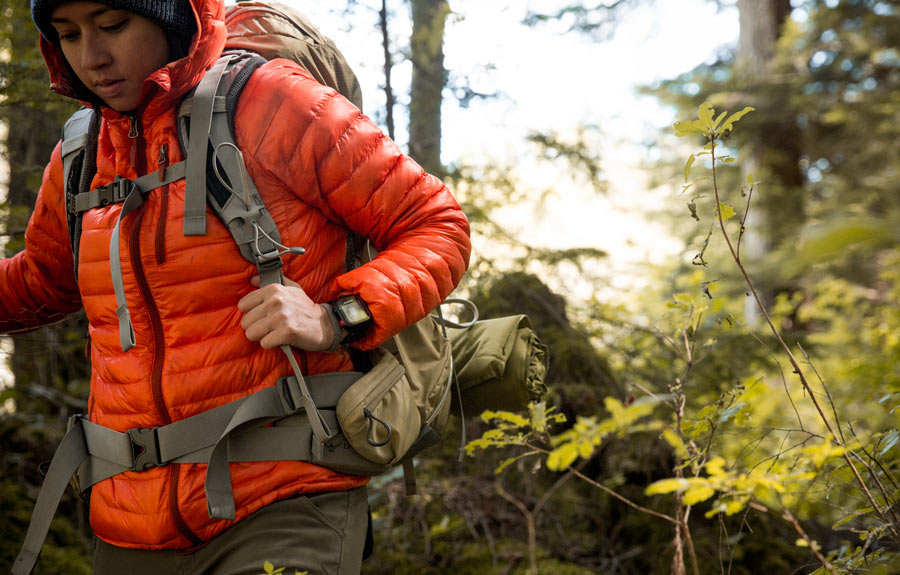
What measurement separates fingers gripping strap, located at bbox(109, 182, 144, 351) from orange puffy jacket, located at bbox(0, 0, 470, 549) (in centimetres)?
2

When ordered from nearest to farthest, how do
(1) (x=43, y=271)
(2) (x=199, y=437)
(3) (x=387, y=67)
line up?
(2) (x=199, y=437) → (1) (x=43, y=271) → (3) (x=387, y=67)

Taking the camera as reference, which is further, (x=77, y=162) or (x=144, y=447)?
(x=77, y=162)

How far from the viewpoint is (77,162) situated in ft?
6.93

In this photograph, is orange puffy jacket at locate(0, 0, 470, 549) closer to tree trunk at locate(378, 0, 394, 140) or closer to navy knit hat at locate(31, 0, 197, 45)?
navy knit hat at locate(31, 0, 197, 45)

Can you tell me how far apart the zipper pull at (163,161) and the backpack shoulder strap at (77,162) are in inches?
13.3

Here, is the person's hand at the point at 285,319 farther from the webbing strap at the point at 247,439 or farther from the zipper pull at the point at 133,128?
the zipper pull at the point at 133,128

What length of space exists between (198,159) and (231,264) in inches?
11.3

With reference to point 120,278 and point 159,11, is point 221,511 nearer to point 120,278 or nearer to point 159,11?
point 120,278

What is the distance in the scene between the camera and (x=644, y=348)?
509cm

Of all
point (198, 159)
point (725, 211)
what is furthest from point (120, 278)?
point (725, 211)

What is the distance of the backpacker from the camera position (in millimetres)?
1775

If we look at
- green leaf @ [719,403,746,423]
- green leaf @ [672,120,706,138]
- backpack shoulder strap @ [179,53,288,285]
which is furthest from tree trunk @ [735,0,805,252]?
backpack shoulder strap @ [179,53,288,285]

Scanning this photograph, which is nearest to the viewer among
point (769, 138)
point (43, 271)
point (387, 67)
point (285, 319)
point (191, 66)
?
point (285, 319)

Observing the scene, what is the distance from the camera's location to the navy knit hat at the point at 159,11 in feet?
6.06
